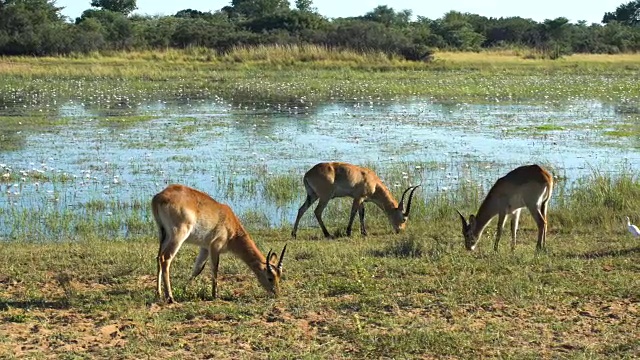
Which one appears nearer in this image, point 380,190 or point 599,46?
point 380,190

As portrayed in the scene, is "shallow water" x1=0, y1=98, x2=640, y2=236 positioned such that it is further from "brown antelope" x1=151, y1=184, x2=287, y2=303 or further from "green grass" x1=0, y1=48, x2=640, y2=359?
"brown antelope" x1=151, y1=184, x2=287, y2=303

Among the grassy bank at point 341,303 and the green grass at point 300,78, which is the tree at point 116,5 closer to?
the green grass at point 300,78

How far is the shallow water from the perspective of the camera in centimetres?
1389

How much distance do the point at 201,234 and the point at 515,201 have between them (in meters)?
4.15

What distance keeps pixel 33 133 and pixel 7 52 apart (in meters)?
24.3

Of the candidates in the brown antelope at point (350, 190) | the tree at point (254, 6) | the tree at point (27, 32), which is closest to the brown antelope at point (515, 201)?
the brown antelope at point (350, 190)

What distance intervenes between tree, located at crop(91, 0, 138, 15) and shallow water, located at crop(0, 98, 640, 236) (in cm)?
5217

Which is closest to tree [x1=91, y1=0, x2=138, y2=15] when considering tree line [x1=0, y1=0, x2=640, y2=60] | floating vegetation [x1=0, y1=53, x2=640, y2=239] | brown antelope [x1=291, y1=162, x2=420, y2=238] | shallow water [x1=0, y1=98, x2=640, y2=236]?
tree line [x1=0, y1=0, x2=640, y2=60]

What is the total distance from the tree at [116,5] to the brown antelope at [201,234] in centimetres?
6982

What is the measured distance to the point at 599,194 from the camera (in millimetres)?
13094

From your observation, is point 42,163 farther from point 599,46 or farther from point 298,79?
point 599,46

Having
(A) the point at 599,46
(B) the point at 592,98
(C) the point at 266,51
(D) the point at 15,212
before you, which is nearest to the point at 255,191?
(D) the point at 15,212

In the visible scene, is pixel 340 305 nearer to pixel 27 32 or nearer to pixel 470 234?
pixel 470 234

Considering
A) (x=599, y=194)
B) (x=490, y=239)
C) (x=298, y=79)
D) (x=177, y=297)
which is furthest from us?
(x=298, y=79)
